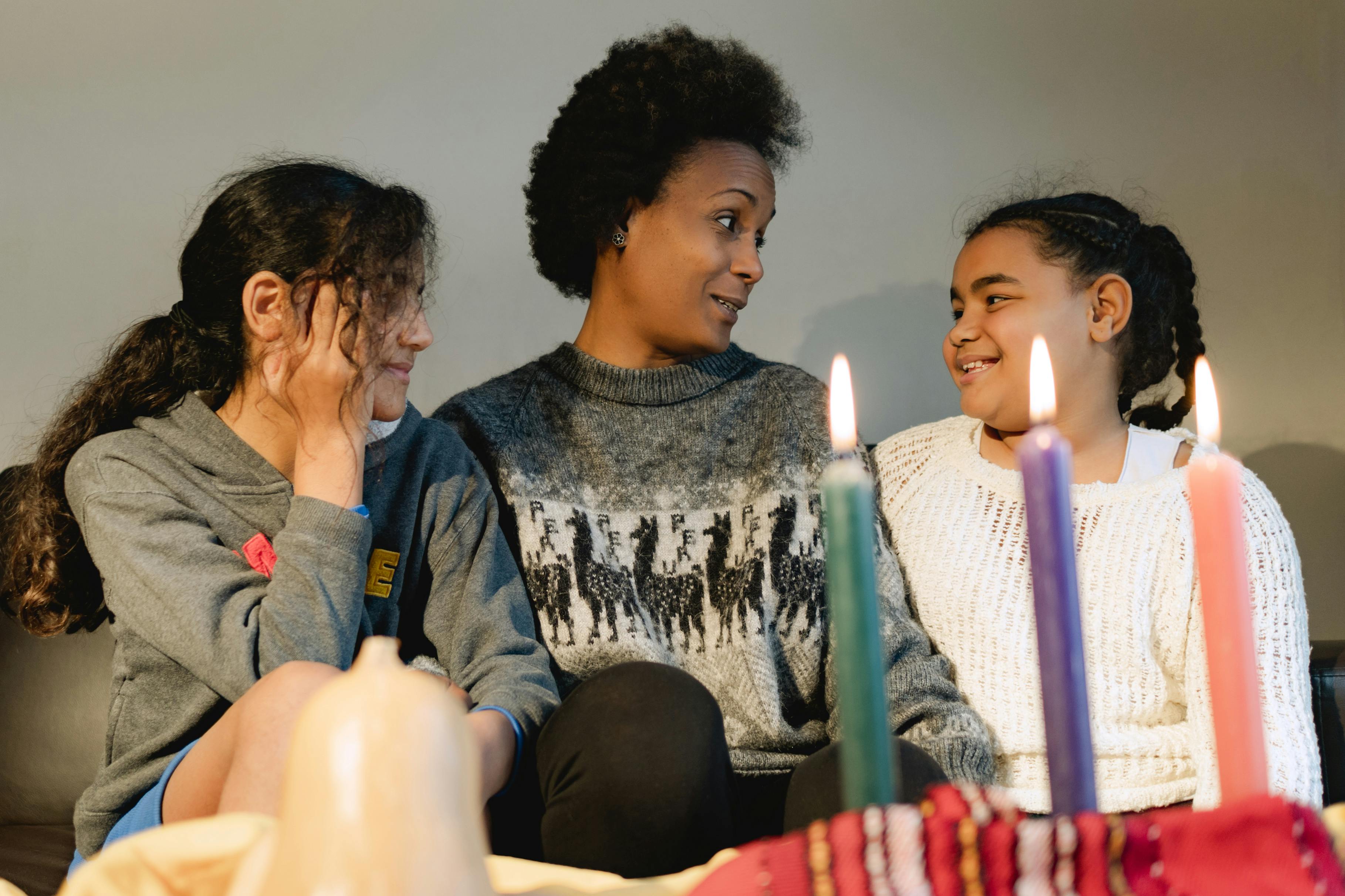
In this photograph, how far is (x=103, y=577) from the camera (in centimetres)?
96

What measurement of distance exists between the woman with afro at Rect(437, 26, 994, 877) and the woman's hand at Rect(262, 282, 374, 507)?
0.82 ft

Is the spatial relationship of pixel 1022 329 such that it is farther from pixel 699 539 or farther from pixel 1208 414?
pixel 1208 414

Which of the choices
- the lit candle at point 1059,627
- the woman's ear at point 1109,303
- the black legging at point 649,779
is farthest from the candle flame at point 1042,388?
the woman's ear at point 1109,303

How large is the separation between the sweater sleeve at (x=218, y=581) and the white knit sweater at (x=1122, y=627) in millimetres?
631

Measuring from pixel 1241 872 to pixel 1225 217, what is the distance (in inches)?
70.2

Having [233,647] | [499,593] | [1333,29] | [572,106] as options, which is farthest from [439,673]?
[1333,29]

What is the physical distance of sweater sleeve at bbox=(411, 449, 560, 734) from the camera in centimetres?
100

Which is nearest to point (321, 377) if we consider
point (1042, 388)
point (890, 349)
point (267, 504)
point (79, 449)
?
point (267, 504)

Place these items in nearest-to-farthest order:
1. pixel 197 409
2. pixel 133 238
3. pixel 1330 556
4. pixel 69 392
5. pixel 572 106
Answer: pixel 197 409
pixel 69 392
pixel 572 106
pixel 133 238
pixel 1330 556

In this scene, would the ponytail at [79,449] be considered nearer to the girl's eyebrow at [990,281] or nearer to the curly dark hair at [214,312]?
the curly dark hair at [214,312]

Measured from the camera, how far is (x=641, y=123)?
1.34 m

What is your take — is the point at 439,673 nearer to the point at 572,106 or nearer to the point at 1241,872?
the point at 572,106

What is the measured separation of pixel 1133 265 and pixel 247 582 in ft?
3.57

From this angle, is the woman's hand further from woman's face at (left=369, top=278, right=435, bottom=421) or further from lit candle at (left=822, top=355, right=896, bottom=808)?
lit candle at (left=822, top=355, right=896, bottom=808)
